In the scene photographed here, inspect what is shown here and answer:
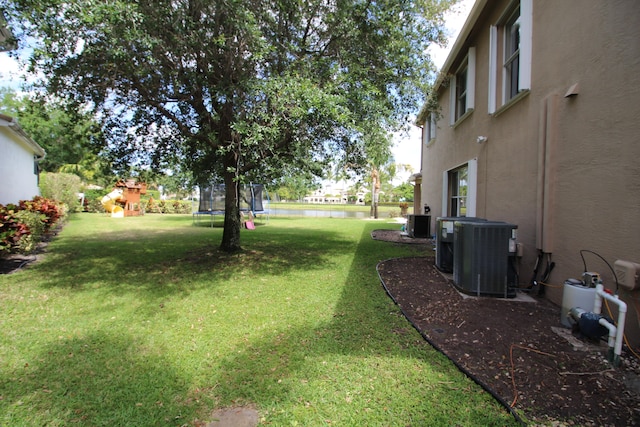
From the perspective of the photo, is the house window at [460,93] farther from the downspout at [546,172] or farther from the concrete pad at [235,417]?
the concrete pad at [235,417]

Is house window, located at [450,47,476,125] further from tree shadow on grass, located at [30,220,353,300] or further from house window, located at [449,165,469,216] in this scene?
tree shadow on grass, located at [30,220,353,300]

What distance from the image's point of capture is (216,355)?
2.94m

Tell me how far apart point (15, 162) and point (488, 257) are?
12167mm

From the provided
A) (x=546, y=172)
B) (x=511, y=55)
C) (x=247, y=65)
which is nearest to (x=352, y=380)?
(x=546, y=172)

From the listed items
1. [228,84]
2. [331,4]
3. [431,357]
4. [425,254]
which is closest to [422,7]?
[331,4]

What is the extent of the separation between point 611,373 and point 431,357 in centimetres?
133

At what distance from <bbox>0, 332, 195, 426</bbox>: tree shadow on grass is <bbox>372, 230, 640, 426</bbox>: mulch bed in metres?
2.30

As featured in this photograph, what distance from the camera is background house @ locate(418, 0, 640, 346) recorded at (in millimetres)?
2947

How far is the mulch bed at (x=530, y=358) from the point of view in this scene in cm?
214

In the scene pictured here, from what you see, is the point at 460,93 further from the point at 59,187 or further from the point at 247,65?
the point at 59,187

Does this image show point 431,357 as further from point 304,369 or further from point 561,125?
point 561,125

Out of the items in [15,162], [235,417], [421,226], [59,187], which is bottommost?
[235,417]

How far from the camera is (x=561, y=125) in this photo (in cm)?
384

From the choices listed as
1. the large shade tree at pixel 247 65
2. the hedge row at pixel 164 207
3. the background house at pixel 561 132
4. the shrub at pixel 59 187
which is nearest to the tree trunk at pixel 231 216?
the large shade tree at pixel 247 65
